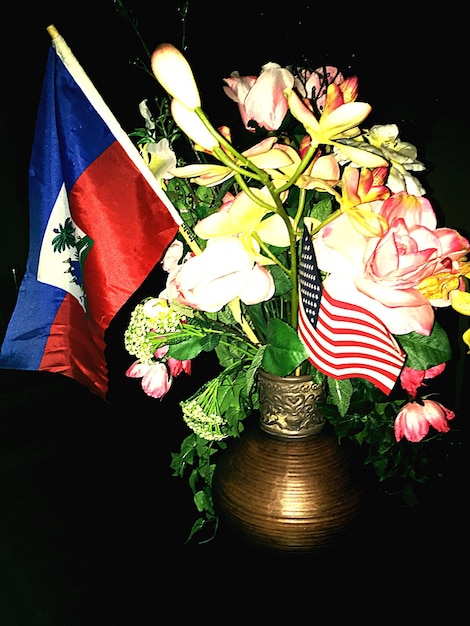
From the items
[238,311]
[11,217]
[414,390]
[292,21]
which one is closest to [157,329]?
[238,311]

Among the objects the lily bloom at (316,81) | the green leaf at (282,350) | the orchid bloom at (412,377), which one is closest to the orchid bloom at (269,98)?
the lily bloom at (316,81)

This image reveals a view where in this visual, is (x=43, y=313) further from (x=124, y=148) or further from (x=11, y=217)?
(x=11, y=217)

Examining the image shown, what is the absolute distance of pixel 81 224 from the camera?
0.76m

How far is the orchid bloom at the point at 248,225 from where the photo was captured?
62 centimetres

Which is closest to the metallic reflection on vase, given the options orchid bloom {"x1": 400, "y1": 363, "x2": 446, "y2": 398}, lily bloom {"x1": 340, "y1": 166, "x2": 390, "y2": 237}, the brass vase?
the brass vase

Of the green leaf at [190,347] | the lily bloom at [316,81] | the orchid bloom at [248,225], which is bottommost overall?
the green leaf at [190,347]

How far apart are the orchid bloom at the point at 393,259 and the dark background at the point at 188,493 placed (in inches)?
11.1

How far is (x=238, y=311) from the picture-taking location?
0.74m

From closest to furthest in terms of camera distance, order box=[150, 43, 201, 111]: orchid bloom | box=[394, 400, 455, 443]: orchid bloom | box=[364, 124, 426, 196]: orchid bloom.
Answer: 1. box=[150, 43, 201, 111]: orchid bloom
2. box=[364, 124, 426, 196]: orchid bloom
3. box=[394, 400, 455, 443]: orchid bloom

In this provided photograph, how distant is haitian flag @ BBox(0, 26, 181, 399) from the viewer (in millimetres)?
724

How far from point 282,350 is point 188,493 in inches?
20.9

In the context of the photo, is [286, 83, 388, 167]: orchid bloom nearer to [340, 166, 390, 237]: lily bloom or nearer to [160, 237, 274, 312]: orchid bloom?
[340, 166, 390, 237]: lily bloom

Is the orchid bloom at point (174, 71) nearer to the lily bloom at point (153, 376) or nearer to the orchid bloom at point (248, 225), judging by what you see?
the orchid bloom at point (248, 225)

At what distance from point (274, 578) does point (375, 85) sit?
3.54ft
